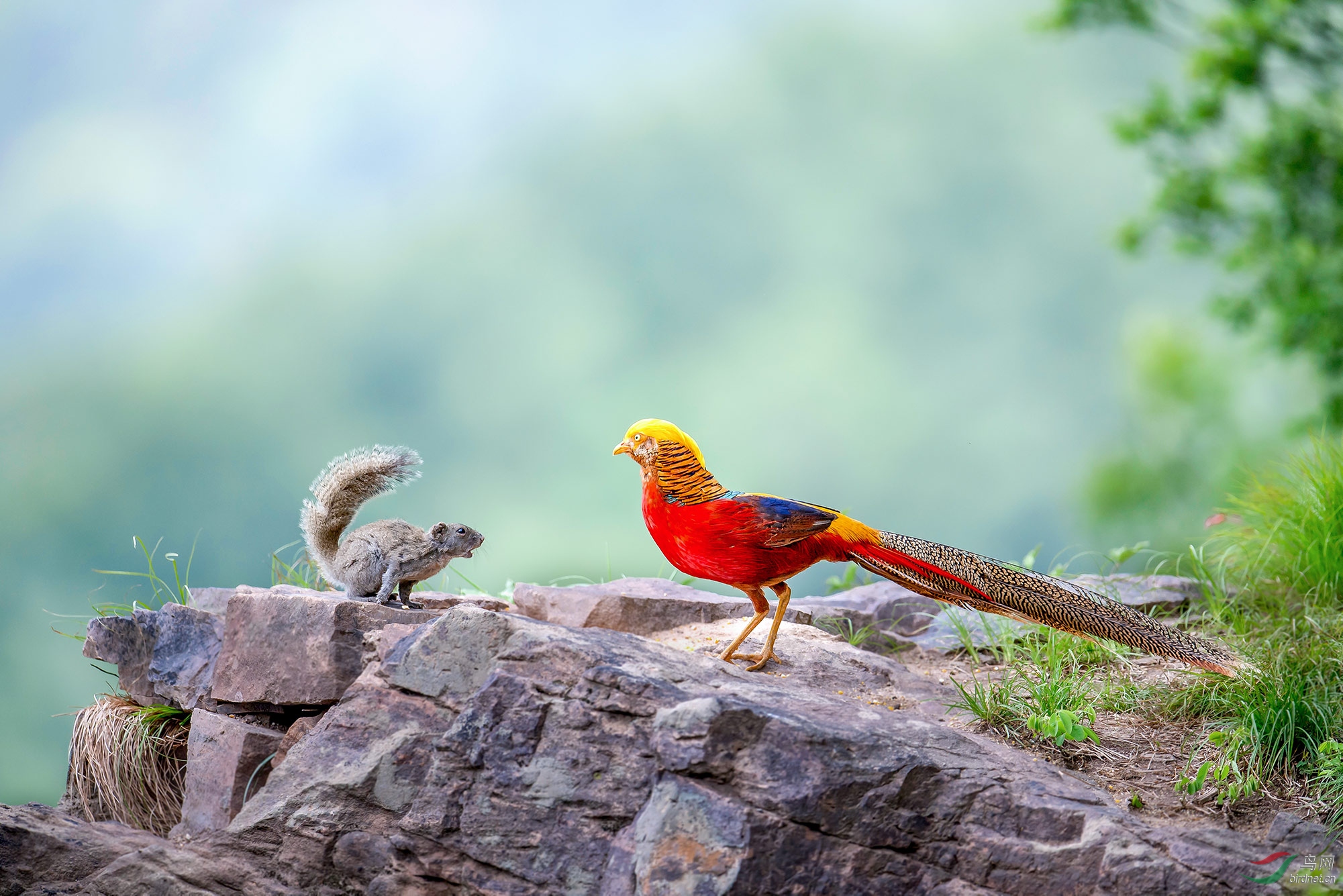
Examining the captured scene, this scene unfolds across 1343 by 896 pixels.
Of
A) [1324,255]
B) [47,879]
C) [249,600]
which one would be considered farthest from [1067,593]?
[1324,255]

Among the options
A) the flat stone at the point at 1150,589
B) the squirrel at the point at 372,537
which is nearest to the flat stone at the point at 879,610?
the flat stone at the point at 1150,589

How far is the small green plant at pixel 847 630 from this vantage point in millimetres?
6012

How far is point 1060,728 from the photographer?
4266mm

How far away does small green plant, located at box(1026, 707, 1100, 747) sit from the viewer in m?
4.25

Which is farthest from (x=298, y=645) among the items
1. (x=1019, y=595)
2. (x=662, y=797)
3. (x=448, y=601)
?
(x=1019, y=595)

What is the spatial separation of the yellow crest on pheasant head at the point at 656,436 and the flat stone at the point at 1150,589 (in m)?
3.04

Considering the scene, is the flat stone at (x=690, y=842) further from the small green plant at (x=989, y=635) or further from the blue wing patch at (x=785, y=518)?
the small green plant at (x=989, y=635)

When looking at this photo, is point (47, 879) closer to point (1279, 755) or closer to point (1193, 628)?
point (1279, 755)

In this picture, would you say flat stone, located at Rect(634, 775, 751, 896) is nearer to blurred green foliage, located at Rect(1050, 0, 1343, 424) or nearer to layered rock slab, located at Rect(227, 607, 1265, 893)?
layered rock slab, located at Rect(227, 607, 1265, 893)

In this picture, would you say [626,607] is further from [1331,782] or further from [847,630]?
[1331,782]

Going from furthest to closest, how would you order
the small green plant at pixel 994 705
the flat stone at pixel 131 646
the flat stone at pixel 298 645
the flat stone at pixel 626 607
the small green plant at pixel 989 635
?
the small green plant at pixel 989 635
the flat stone at pixel 626 607
the flat stone at pixel 131 646
the small green plant at pixel 994 705
the flat stone at pixel 298 645

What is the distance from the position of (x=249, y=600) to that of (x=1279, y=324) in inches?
356

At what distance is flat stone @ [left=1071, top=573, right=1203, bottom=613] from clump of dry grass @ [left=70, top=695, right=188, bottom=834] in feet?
16.5

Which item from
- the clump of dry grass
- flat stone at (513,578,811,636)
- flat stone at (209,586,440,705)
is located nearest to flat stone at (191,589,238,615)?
the clump of dry grass
